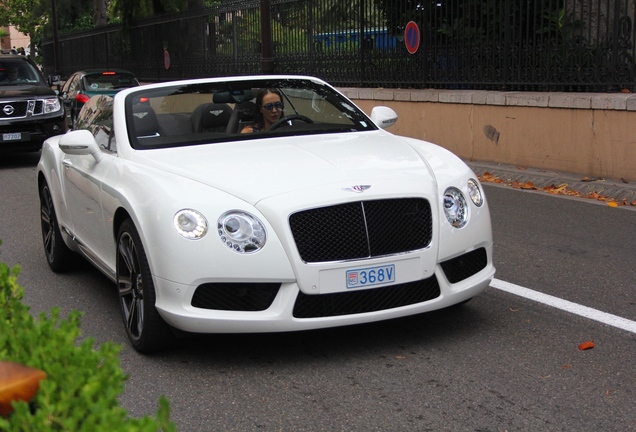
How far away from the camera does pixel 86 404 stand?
6.09 ft

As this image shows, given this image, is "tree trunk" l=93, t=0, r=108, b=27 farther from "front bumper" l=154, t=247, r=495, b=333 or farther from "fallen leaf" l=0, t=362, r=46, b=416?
"fallen leaf" l=0, t=362, r=46, b=416

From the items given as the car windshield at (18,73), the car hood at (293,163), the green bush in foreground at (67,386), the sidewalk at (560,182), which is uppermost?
the green bush in foreground at (67,386)

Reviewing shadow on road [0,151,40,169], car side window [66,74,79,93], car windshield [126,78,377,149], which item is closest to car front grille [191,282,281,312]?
car windshield [126,78,377,149]

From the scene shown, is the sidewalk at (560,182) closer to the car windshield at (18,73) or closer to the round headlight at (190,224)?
the round headlight at (190,224)

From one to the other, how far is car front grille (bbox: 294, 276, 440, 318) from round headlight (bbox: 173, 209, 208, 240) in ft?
1.90

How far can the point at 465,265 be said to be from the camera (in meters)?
5.12

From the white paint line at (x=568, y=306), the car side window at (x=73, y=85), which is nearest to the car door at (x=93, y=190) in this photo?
the white paint line at (x=568, y=306)

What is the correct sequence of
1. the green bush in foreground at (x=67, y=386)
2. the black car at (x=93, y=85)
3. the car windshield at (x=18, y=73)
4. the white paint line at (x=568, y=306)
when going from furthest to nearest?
the black car at (x=93, y=85), the car windshield at (x=18, y=73), the white paint line at (x=568, y=306), the green bush in foreground at (x=67, y=386)

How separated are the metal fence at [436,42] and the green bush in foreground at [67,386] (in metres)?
9.91

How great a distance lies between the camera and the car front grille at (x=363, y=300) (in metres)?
4.67

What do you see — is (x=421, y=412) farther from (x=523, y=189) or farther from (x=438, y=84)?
(x=438, y=84)

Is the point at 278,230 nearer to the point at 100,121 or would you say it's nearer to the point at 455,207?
the point at 455,207

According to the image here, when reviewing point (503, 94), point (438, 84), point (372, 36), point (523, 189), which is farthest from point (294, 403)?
point (372, 36)

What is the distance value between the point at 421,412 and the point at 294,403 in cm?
58
